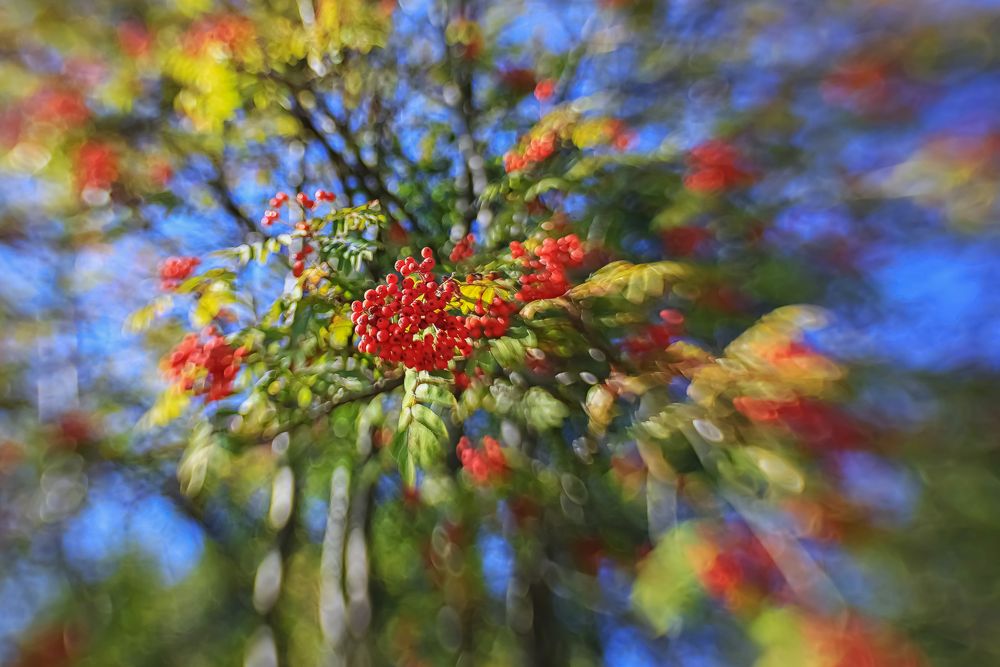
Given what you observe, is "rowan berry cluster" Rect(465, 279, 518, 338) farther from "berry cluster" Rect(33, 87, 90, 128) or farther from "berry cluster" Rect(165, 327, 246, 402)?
"berry cluster" Rect(33, 87, 90, 128)

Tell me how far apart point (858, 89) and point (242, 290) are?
12.2ft

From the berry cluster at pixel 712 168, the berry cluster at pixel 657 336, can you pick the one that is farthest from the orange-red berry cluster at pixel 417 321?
the berry cluster at pixel 712 168

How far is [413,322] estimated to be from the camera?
99.6 inches

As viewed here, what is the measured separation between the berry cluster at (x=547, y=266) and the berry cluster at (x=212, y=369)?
1.15m

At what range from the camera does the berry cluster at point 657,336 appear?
11.1 ft

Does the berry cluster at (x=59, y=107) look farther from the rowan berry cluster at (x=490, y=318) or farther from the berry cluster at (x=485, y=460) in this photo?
the rowan berry cluster at (x=490, y=318)

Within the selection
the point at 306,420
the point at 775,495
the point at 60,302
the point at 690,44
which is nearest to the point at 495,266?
the point at 306,420

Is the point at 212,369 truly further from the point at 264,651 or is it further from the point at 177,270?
the point at 264,651

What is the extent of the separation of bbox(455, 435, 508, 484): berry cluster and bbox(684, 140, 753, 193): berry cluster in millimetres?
1806

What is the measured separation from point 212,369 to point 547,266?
1.41 m

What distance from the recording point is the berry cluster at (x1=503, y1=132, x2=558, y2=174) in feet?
12.1

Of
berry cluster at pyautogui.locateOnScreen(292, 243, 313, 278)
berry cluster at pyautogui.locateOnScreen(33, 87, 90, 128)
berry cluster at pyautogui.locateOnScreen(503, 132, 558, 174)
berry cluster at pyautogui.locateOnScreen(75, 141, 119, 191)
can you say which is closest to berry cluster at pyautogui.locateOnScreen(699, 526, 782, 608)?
berry cluster at pyautogui.locateOnScreen(503, 132, 558, 174)

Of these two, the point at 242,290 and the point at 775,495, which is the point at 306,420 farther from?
the point at 775,495

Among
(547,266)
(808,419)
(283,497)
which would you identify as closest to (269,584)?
(283,497)
